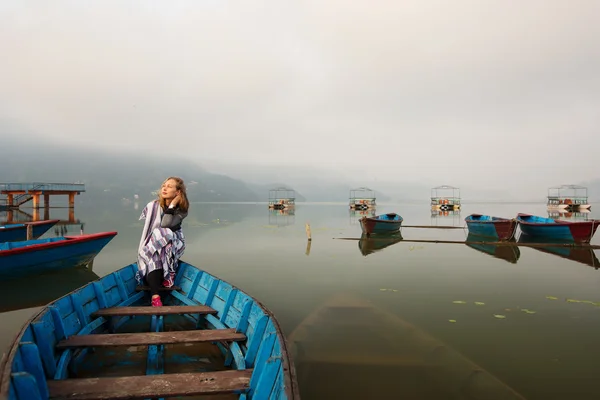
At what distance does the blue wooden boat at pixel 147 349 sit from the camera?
3.05 m

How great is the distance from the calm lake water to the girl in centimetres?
286

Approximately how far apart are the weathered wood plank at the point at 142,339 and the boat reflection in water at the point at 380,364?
5.34 ft

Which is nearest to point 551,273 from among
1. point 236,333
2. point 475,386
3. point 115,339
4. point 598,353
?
point 598,353

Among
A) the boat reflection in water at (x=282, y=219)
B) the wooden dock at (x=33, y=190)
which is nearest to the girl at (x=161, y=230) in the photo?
the boat reflection in water at (x=282, y=219)

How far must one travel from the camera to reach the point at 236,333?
4543 mm

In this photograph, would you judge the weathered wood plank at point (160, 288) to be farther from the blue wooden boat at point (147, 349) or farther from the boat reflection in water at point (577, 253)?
the boat reflection in water at point (577, 253)

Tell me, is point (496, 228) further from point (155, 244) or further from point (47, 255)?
point (47, 255)

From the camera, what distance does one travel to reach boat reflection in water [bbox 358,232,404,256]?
747 inches

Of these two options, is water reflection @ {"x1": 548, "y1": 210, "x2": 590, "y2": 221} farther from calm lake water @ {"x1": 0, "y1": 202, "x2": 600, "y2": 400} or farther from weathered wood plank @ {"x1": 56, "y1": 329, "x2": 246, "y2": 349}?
weathered wood plank @ {"x1": 56, "y1": 329, "x2": 246, "y2": 349}

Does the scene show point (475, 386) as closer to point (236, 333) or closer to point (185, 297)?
point (236, 333)

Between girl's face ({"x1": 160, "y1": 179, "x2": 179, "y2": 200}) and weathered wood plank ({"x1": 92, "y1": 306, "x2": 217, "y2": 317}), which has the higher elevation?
girl's face ({"x1": 160, "y1": 179, "x2": 179, "y2": 200})

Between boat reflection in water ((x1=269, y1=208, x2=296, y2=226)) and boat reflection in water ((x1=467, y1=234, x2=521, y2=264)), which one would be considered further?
boat reflection in water ((x1=269, y1=208, x2=296, y2=226))

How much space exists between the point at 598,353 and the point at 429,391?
3.85 meters

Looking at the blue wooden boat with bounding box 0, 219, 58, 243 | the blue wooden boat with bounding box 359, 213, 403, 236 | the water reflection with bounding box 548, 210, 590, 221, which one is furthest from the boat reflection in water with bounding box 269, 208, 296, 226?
the water reflection with bounding box 548, 210, 590, 221
